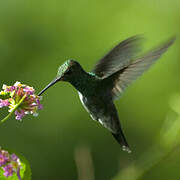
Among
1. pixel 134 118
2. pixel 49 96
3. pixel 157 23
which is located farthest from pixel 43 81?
pixel 157 23

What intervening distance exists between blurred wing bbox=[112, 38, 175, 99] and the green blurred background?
2816 millimetres

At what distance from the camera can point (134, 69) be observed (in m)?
3.53

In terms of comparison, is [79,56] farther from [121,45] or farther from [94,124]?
[121,45]

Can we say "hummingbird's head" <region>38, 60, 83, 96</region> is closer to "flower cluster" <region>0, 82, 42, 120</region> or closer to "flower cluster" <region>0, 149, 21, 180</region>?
"flower cluster" <region>0, 82, 42, 120</region>

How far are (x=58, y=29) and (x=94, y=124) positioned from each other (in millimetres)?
2135

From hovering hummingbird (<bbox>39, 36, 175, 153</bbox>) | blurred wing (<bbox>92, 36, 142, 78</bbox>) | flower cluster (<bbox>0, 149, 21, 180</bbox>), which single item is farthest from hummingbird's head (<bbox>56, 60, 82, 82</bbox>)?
flower cluster (<bbox>0, 149, 21, 180</bbox>)

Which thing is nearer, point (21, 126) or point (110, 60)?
point (110, 60)

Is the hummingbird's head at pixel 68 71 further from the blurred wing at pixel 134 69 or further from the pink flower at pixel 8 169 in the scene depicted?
the pink flower at pixel 8 169

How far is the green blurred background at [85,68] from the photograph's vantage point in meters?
6.91

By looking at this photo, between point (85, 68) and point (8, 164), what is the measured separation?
5.33 m

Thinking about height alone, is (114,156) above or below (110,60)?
below

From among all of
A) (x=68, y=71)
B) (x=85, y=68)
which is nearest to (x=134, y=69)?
(x=68, y=71)

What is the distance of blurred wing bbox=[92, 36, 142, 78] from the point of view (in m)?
3.75

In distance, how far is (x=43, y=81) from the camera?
7516mm
